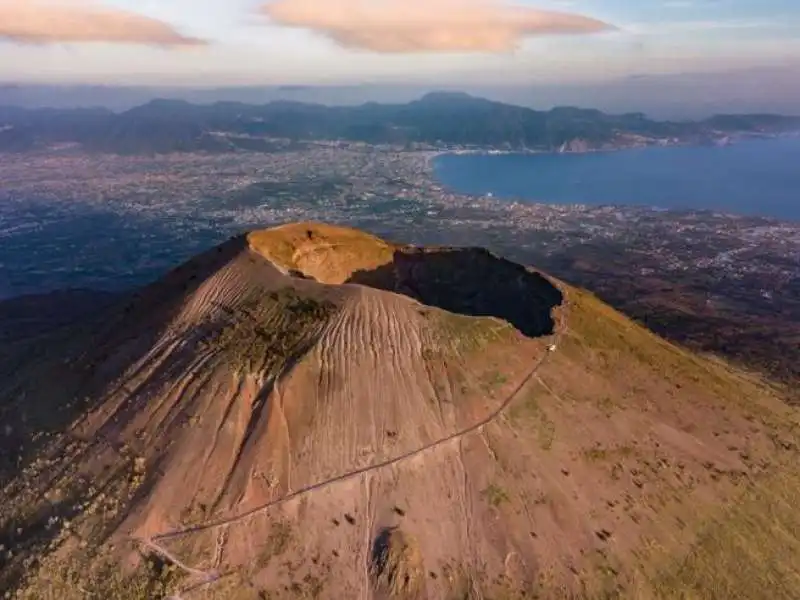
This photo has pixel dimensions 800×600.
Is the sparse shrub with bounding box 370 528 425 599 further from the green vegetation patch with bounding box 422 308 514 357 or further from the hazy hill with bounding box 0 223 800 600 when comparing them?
the green vegetation patch with bounding box 422 308 514 357

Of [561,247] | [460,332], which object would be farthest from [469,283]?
[561,247]

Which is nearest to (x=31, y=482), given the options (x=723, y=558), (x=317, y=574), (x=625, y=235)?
(x=317, y=574)

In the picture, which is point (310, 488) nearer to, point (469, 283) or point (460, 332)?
point (460, 332)

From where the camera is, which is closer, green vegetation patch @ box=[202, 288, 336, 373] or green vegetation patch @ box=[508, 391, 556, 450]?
green vegetation patch @ box=[202, 288, 336, 373]

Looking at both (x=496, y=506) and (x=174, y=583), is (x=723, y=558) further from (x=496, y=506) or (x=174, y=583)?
(x=174, y=583)

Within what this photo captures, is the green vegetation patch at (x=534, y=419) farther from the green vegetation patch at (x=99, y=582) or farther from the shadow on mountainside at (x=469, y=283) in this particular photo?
the green vegetation patch at (x=99, y=582)

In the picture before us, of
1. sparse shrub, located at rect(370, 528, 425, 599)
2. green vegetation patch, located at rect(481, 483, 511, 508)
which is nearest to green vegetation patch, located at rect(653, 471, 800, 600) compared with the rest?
green vegetation patch, located at rect(481, 483, 511, 508)
